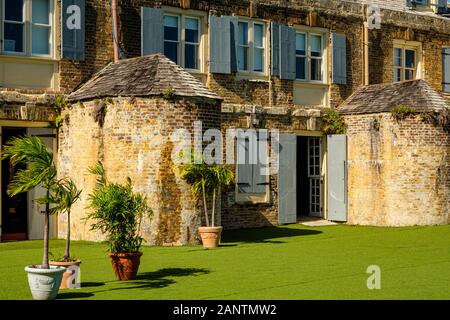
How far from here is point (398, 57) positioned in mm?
23750

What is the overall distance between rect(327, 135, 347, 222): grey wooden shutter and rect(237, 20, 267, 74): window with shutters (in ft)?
10.1

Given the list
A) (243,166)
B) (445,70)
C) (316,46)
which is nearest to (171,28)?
(243,166)

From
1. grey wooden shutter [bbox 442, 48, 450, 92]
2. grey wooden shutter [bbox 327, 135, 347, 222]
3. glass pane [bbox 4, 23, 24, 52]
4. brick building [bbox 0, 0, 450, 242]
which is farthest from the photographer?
grey wooden shutter [bbox 442, 48, 450, 92]

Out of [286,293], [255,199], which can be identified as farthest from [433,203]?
[286,293]

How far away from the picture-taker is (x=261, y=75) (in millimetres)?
20375

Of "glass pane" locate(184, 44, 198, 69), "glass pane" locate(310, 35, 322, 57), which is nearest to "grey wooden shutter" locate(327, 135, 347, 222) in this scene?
"glass pane" locate(310, 35, 322, 57)

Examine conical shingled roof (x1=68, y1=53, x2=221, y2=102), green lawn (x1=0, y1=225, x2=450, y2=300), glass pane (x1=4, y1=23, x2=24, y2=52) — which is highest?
glass pane (x1=4, y1=23, x2=24, y2=52)

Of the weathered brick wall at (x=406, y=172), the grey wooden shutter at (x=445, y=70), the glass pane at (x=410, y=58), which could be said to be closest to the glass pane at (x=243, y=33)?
the weathered brick wall at (x=406, y=172)

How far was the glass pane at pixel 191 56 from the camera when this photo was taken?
19.1 metres

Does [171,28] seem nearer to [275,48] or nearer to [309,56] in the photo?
[275,48]

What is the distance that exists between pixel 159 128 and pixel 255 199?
5.24 m

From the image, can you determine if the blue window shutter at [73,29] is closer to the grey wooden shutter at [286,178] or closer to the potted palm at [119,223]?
the grey wooden shutter at [286,178]

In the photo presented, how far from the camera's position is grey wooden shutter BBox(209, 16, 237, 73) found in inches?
757

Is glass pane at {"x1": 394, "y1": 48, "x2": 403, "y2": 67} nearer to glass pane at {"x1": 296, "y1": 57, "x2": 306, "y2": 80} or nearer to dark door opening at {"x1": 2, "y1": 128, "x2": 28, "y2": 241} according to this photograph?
glass pane at {"x1": 296, "y1": 57, "x2": 306, "y2": 80}
